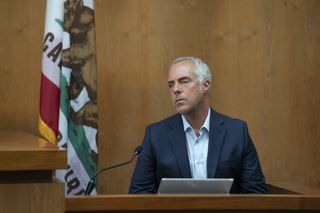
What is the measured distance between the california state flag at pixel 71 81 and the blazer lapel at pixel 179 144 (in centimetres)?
46

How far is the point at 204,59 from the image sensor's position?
4441mm

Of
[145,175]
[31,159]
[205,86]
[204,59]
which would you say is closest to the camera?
[31,159]

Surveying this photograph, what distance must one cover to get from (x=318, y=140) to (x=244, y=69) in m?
0.72

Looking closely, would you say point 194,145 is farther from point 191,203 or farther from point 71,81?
point 191,203

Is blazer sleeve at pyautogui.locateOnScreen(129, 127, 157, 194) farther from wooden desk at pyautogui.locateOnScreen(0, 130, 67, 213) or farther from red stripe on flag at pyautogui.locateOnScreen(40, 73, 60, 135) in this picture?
wooden desk at pyautogui.locateOnScreen(0, 130, 67, 213)

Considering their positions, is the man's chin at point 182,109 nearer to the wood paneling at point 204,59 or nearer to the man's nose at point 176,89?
the man's nose at point 176,89

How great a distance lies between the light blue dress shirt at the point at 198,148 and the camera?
3.58 meters

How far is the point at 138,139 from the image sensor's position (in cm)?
439

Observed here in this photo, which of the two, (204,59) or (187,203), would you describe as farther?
(204,59)

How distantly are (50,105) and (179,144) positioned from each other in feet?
2.51

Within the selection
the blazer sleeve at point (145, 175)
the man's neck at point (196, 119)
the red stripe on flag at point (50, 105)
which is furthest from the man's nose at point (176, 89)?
the red stripe on flag at point (50, 105)

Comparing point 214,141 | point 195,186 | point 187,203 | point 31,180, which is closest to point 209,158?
point 214,141

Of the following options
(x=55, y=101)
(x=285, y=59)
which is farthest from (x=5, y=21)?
(x=285, y=59)

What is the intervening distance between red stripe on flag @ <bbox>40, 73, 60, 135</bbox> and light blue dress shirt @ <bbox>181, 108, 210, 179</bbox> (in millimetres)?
720
